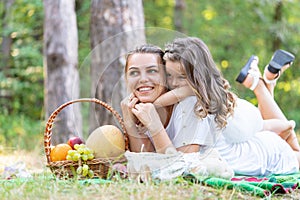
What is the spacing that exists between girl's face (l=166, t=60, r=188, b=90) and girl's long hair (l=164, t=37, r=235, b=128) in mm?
25

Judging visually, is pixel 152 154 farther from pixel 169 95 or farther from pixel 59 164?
pixel 59 164

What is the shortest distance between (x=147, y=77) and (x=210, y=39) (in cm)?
890

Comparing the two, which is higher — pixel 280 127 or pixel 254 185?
pixel 280 127

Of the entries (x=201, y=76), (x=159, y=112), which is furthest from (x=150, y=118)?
(x=201, y=76)

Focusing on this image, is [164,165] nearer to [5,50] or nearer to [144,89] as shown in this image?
[144,89]

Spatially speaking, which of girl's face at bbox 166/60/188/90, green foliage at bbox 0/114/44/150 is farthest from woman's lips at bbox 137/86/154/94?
green foliage at bbox 0/114/44/150

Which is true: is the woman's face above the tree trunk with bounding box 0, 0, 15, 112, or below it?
below

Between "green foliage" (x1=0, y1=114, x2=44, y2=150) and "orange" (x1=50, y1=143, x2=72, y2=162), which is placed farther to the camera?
"green foliage" (x1=0, y1=114, x2=44, y2=150)

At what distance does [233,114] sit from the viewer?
3.94 meters

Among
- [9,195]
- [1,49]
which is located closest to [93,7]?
[9,195]

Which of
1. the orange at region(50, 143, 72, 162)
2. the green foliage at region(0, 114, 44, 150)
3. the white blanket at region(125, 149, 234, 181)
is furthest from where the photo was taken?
the green foliage at region(0, 114, 44, 150)

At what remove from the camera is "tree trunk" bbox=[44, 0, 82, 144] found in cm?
624

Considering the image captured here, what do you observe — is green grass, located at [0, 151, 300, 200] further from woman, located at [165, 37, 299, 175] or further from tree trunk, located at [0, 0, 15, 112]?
Result: tree trunk, located at [0, 0, 15, 112]

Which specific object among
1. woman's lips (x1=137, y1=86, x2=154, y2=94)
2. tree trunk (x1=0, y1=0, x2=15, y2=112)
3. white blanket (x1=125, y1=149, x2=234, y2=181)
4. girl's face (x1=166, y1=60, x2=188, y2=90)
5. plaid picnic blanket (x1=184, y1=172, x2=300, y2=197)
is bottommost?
plaid picnic blanket (x1=184, y1=172, x2=300, y2=197)
